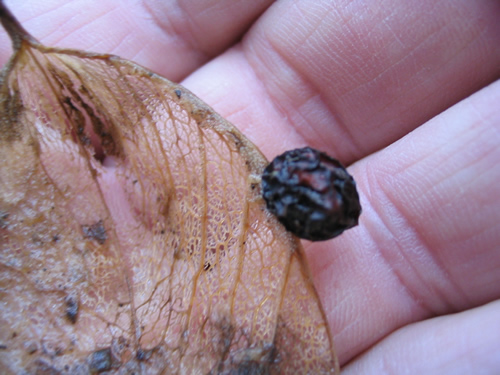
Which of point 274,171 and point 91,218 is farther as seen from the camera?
point 91,218

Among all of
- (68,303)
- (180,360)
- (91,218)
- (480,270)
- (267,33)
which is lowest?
(480,270)

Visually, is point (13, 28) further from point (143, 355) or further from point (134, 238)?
point (143, 355)

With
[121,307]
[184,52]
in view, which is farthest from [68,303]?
[184,52]

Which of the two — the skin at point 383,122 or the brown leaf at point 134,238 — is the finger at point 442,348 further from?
the brown leaf at point 134,238

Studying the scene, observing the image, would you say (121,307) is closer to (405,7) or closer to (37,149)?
(37,149)

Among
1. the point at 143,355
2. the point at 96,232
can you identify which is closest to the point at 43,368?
the point at 143,355

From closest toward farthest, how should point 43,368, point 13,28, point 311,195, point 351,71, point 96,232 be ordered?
point 311,195, point 13,28, point 43,368, point 96,232, point 351,71

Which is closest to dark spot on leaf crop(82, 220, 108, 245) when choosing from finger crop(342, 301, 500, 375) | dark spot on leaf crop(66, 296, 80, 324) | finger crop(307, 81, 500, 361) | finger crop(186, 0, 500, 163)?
dark spot on leaf crop(66, 296, 80, 324)
